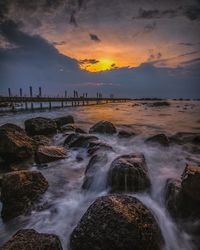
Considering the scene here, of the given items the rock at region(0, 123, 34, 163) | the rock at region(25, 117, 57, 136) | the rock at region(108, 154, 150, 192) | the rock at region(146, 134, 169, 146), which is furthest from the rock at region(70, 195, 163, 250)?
the rock at region(25, 117, 57, 136)

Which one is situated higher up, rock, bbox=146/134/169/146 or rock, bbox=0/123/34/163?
rock, bbox=0/123/34/163

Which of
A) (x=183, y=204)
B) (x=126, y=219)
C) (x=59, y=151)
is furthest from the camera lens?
(x=59, y=151)

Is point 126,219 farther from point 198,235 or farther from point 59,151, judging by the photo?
point 59,151

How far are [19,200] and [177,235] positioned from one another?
3436mm

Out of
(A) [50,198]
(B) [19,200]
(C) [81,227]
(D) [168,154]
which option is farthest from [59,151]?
(C) [81,227]

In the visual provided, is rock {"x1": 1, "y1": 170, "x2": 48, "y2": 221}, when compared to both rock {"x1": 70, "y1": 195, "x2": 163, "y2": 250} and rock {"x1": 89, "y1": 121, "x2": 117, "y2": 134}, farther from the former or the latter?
rock {"x1": 89, "y1": 121, "x2": 117, "y2": 134}

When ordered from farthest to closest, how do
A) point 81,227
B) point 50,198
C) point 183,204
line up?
point 50,198
point 183,204
point 81,227

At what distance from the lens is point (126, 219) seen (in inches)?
139

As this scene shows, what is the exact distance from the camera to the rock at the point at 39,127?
476 inches

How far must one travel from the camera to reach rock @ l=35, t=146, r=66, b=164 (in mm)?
7998

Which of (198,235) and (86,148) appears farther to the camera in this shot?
(86,148)

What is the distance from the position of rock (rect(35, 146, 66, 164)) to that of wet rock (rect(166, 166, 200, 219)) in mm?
4700

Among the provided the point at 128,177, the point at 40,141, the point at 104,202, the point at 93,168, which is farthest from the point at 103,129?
the point at 104,202

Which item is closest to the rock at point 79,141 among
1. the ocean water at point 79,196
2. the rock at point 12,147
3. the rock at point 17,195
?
the ocean water at point 79,196
